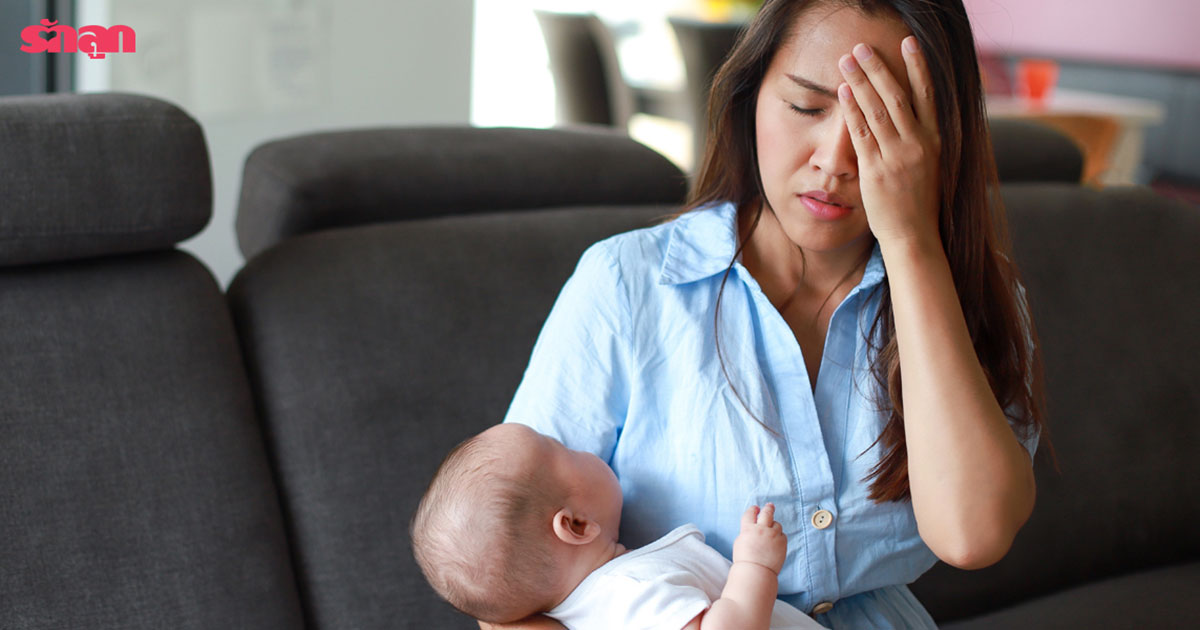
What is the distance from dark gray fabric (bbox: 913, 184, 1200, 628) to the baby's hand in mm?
659

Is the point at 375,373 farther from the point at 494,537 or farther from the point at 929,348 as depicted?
the point at 929,348

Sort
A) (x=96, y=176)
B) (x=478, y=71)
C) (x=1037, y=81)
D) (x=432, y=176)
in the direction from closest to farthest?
(x=96, y=176) < (x=432, y=176) < (x=1037, y=81) < (x=478, y=71)

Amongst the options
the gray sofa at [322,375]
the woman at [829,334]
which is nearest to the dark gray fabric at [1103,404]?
the gray sofa at [322,375]

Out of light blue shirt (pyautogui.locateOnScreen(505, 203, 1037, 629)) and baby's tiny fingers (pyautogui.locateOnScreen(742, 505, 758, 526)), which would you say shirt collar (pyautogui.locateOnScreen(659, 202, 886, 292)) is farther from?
baby's tiny fingers (pyautogui.locateOnScreen(742, 505, 758, 526))

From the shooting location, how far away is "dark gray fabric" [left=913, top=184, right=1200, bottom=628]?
171cm

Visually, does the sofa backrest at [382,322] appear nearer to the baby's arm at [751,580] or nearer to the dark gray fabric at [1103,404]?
the baby's arm at [751,580]

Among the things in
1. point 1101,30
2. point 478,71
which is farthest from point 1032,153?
point 1101,30

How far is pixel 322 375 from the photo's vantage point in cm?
138

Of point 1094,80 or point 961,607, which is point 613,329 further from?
point 1094,80

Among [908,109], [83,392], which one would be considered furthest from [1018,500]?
[83,392]

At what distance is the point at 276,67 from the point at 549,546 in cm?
216

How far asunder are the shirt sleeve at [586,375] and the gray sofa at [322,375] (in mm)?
252

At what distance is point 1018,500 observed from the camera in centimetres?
110

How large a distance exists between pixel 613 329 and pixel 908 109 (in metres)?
0.38
